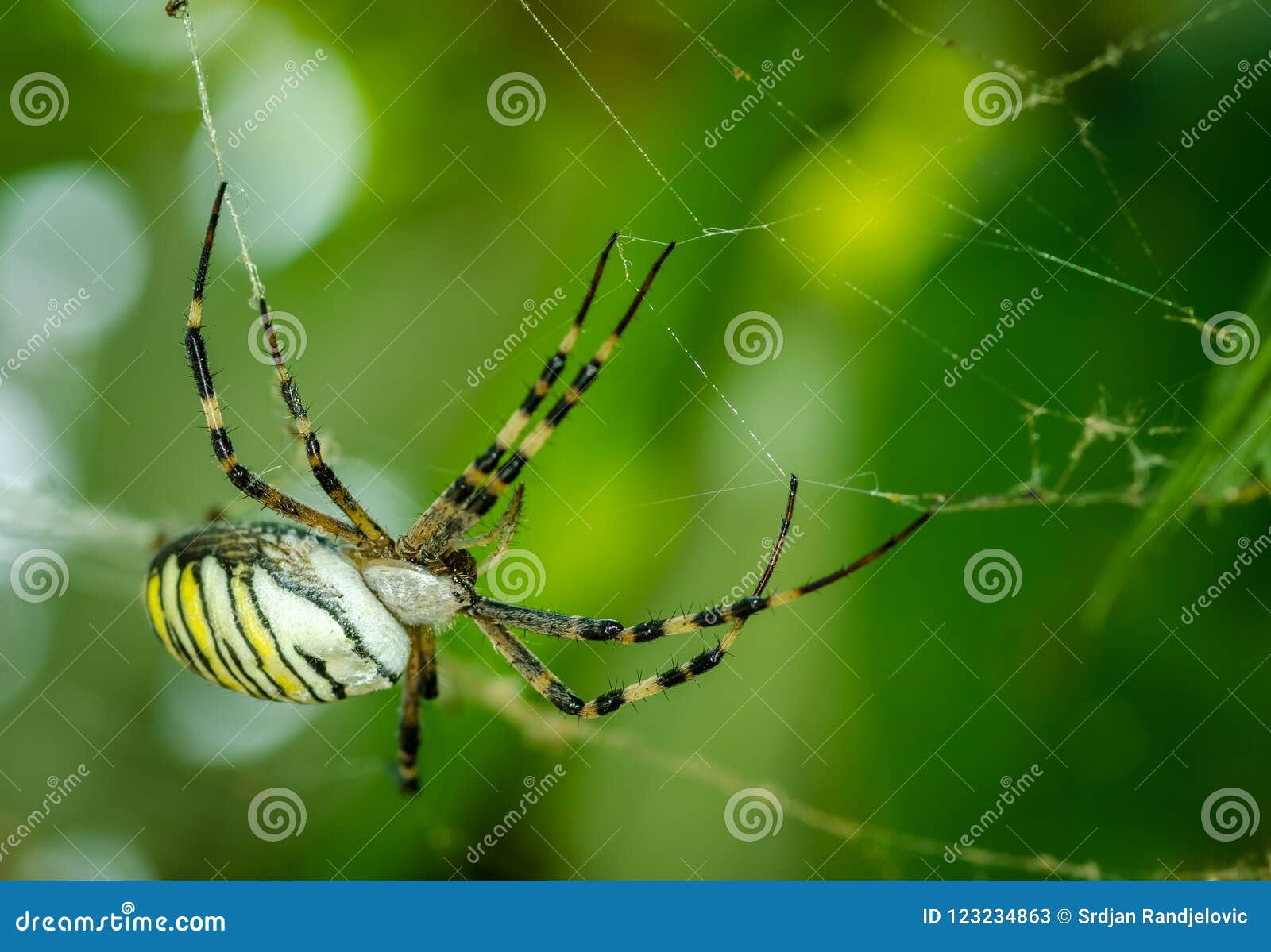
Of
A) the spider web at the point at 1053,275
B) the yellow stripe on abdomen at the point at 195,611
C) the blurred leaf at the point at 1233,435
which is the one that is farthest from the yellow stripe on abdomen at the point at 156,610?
the blurred leaf at the point at 1233,435

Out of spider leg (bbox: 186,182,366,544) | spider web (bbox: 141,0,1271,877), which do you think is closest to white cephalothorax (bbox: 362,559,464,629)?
spider leg (bbox: 186,182,366,544)

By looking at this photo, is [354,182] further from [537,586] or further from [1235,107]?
[1235,107]

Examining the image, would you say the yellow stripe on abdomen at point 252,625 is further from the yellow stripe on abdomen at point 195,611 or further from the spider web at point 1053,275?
the spider web at point 1053,275

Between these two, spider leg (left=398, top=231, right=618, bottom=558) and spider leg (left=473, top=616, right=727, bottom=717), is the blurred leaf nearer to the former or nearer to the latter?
spider leg (left=473, top=616, right=727, bottom=717)

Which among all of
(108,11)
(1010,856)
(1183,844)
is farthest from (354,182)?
(1183,844)

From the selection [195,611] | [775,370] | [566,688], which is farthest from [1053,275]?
[195,611]
